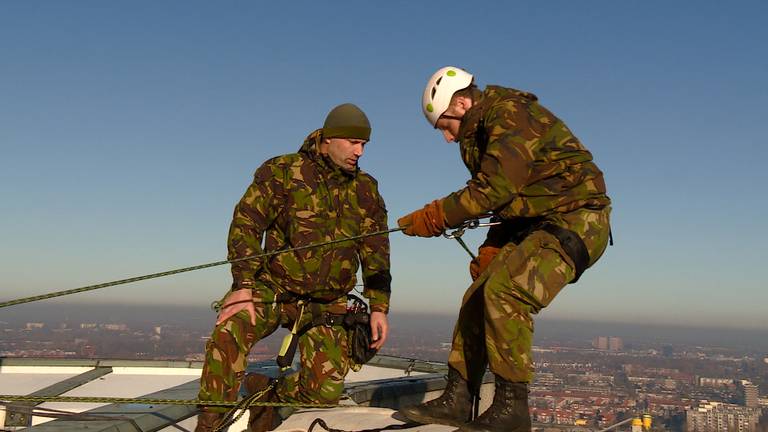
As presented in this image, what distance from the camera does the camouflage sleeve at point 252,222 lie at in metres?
6.16

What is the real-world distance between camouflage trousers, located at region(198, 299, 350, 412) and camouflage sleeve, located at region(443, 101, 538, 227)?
2.24 metres

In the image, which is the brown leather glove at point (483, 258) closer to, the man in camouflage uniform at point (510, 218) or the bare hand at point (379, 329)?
the man in camouflage uniform at point (510, 218)

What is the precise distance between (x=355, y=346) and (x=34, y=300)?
9.22 feet

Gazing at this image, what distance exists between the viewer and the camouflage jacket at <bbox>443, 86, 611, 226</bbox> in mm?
4531

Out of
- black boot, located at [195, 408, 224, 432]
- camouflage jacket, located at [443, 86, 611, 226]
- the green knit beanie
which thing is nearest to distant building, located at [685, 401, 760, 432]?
the green knit beanie

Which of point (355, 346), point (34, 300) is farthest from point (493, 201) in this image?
point (34, 300)

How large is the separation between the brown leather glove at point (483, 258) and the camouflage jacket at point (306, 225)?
157 centimetres

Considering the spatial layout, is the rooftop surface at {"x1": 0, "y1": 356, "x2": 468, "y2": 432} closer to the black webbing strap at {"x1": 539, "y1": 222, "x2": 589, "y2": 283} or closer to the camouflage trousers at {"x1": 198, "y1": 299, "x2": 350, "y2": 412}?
the camouflage trousers at {"x1": 198, "y1": 299, "x2": 350, "y2": 412}

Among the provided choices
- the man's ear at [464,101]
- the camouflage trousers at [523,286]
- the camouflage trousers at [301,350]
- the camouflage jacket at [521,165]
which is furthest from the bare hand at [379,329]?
the man's ear at [464,101]

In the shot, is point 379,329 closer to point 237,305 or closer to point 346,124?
point 237,305

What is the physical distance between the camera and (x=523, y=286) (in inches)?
178

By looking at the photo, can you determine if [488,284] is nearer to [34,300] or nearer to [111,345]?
[34,300]

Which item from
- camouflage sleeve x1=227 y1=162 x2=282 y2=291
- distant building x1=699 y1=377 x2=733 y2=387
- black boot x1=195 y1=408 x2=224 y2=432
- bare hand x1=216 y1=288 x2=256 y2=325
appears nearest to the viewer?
black boot x1=195 y1=408 x2=224 y2=432

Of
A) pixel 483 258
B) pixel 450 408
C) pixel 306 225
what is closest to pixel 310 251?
pixel 306 225
